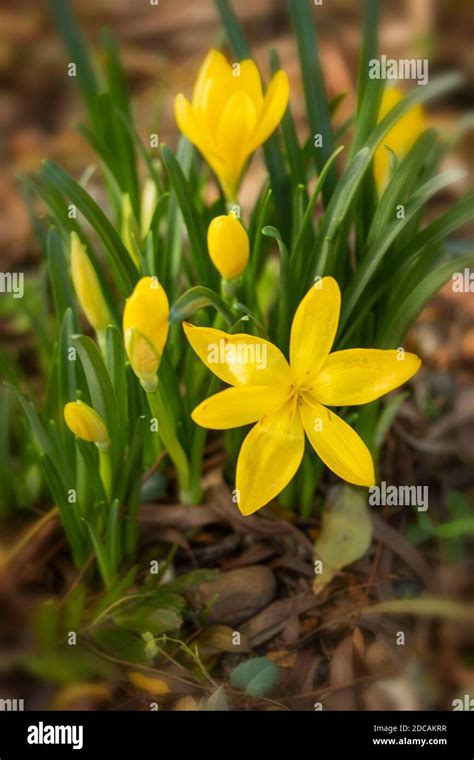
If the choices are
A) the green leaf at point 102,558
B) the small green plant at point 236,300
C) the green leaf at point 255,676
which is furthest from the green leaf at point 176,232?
the green leaf at point 255,676

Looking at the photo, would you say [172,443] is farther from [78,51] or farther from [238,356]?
[78,51]

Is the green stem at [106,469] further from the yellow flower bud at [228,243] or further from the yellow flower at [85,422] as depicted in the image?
the yellow flower bud at [228,243]

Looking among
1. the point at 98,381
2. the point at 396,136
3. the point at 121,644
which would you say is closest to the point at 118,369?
the point at 98,381

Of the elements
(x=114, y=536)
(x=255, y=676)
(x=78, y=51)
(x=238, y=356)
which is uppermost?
(x=78, y=51)

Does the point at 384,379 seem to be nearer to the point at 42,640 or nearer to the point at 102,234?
the point at 102,234

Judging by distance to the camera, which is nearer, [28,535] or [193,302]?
[193,302]

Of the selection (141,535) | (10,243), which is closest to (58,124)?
(10,243)
